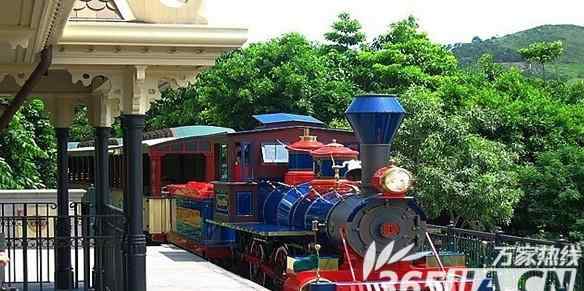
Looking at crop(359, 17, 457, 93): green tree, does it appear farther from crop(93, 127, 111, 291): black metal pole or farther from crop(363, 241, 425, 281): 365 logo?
crop(93, 127, 111, 291): black metal pole

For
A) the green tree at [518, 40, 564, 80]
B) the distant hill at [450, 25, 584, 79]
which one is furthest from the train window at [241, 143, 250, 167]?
the distant hill at [450, 25, 584, 79]

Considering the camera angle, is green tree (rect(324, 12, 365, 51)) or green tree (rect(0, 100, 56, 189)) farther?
green tree (rect(324, 12, 365, 51))

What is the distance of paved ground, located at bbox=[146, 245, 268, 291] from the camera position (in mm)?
12266

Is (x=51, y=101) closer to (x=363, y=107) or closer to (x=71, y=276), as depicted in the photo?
(x=71, y=276)

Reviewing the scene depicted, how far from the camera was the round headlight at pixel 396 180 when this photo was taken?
10.6 m

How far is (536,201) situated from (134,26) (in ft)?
58.6

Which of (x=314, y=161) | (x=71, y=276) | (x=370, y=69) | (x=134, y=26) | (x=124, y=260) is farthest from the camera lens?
(x=370, y=69)

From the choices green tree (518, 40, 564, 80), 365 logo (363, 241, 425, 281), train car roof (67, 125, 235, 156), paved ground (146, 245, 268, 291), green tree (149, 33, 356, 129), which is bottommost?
paved ground (146, 245, 268, 291)

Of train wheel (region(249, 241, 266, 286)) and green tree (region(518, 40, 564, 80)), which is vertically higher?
green tree (region(518, 40, 564, 80))

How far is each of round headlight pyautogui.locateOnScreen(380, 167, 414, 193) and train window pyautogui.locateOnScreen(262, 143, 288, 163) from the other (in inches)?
215

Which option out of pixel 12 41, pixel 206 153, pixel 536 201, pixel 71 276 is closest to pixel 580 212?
pixel 536 201

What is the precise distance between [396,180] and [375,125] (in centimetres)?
70

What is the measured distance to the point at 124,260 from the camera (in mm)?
7461

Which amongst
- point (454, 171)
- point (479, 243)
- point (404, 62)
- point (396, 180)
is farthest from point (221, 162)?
point (404, 62)
